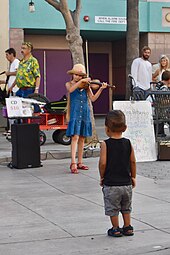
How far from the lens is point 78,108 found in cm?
1017

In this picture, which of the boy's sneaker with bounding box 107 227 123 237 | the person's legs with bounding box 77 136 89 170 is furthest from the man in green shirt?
the boy's sneaker with bounding box 107 227 123 237

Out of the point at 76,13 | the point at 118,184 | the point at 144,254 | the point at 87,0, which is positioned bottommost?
the point at 144,254

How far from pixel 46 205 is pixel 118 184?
5.68ft

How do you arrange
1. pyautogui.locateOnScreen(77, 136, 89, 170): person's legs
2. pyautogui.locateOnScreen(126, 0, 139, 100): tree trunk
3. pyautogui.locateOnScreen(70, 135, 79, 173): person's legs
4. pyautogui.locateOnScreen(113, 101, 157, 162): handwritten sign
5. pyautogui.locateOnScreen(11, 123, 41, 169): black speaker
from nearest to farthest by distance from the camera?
pyautogui.locateOnScreen(70, 135, 79, 173): person's legs
pyautogui.locateOnScreen(77, 136, 89, 170): person's legs
pyautogui.locateOnScreen(11, 123, 41, 169): black speaker
pyautogui.locateOnScreen(113, 101, 157, 162): handwritten sign
pyautogui.locateOnScreen(126, 0, 139, 100): tree trunk

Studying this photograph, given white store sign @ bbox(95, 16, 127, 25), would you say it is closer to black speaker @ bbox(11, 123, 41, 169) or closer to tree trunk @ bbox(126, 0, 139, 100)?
tree trunk @ bbox(126, 0, 139, 100)

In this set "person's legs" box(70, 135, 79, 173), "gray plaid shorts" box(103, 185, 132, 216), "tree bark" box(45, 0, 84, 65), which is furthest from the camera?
"tree bark" box(45, 0, 84, 65)

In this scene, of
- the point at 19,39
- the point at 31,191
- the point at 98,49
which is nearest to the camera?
the point at 31,191

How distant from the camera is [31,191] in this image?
8.57 m

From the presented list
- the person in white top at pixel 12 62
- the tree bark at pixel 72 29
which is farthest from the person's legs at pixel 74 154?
the person in white top at pixel 12 62

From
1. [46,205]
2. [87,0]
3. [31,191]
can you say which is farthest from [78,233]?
[87,0]

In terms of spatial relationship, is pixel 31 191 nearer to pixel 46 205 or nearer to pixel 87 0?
pixel 46 205

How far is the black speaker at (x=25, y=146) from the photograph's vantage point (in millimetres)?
10414

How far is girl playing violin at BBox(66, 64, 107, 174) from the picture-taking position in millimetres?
10047

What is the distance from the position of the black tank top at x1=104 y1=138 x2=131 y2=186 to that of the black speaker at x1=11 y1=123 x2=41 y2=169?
4397mm
